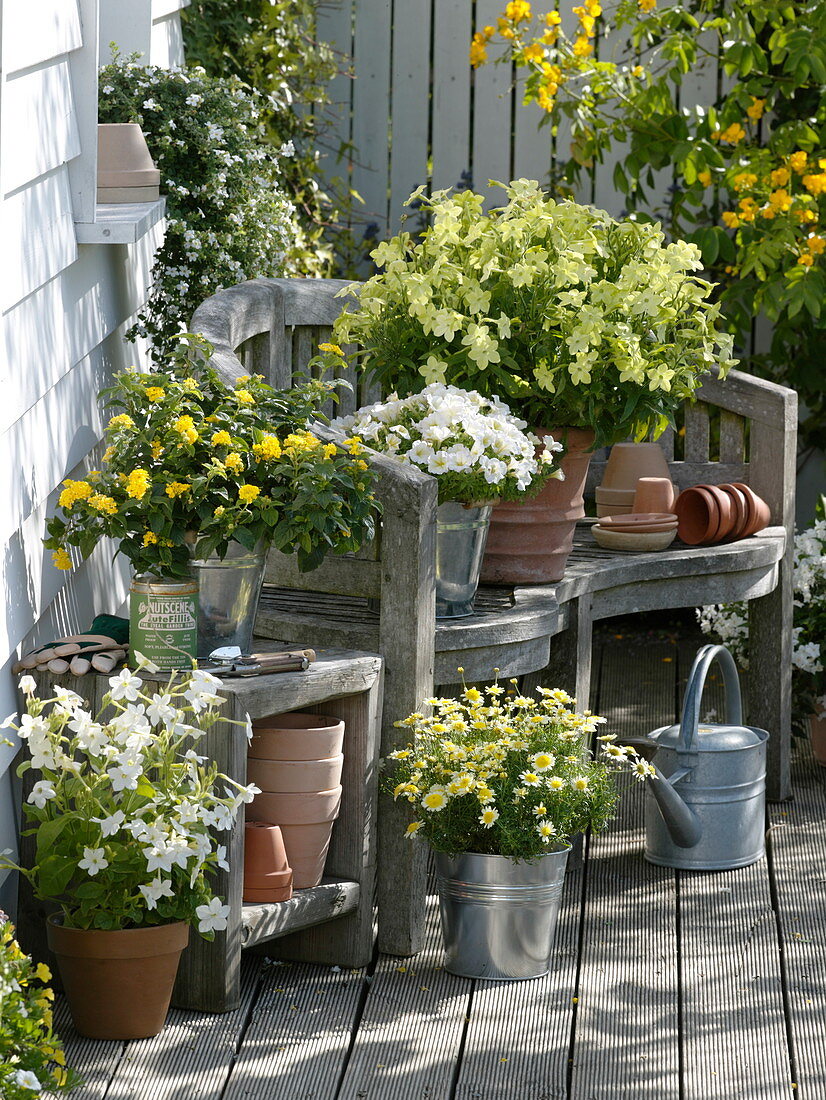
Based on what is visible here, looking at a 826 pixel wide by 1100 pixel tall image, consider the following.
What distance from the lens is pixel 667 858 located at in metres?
3.39

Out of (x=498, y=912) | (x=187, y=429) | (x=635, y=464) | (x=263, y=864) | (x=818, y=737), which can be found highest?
(x=187, y=429)

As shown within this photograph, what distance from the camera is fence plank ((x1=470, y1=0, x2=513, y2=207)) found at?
5.39 metres

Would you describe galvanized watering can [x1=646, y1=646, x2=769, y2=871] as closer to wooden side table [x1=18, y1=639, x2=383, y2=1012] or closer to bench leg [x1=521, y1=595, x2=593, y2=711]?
bench leg [x1=521, y1=595, x2=593, y2=711]

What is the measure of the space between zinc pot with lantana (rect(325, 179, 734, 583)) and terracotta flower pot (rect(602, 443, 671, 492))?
1.57 feet

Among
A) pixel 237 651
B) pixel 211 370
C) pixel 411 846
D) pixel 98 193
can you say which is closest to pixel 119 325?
pixel 98 193

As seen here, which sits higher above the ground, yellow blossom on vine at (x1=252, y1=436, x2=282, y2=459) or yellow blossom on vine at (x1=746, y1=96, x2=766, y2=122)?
yellow blossom on vine at (x1=746, y1=96, x2=766, y2=122)

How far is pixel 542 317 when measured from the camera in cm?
304

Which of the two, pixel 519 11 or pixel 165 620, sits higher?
pixel 519 11

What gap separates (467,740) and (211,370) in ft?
2.74

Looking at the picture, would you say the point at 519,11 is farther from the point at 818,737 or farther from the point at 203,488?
the point at 203,488

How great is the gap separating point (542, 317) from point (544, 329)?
25mm

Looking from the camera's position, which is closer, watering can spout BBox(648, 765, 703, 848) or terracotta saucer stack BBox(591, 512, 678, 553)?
watering can spout BBox(648, 765, 703, 848)

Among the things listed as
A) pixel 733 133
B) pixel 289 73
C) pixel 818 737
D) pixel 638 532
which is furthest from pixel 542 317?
pixel 289 73

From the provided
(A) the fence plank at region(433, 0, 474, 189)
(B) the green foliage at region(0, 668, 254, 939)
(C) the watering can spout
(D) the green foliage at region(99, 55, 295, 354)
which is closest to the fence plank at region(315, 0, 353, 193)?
(A) the fence plank at region(433, 0, 474, 189)
